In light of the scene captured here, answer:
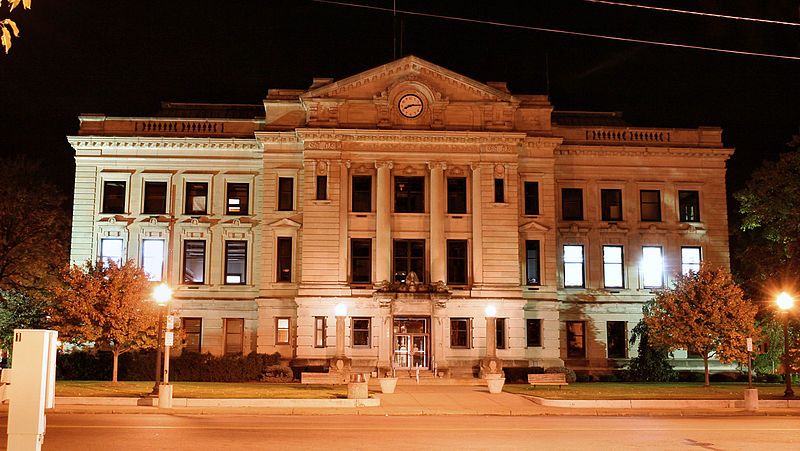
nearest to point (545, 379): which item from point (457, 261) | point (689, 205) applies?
point (457, 261)

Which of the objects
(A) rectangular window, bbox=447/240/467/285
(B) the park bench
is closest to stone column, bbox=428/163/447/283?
(A) rectangular window, bbox=447/240/467/285

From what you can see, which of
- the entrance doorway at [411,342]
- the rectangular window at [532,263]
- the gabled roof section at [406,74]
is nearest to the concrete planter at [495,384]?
the entrance doorway at [411,342]

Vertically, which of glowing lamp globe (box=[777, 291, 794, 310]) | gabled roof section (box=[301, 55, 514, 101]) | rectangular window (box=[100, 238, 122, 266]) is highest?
gabled roof section (box=[301, 55, 514, 101])

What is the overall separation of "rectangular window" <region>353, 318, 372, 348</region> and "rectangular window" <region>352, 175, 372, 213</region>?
21.6 feet

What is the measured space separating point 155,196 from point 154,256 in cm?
378

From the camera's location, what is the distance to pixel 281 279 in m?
51.1

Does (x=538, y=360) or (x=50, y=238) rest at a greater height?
(x=50, y=238)

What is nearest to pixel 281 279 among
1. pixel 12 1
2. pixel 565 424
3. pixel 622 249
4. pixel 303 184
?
pixel 303 184

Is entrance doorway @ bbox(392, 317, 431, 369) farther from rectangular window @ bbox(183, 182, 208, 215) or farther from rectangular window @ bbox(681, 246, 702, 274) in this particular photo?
rectangular window @ bbox(681, 246, 702, 274)

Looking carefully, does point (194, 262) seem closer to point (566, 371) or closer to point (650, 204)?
point (566, 371)

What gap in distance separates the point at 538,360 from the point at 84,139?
30693mm

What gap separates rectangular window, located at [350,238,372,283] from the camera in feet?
165

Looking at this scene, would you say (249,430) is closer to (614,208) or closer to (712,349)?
(712,349)

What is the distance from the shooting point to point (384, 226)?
4978 centimetres
